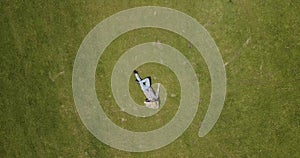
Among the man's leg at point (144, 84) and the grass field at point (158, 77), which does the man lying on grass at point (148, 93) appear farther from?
the grass field at point (158, 77)

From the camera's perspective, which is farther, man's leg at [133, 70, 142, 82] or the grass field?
man's leg at [133, 70, 142, 82]

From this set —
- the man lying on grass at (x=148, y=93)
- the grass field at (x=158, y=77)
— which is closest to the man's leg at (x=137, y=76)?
the man lying on grass at (x=148, y=93)

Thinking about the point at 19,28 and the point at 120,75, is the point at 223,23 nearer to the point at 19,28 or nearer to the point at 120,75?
the point at 120,75

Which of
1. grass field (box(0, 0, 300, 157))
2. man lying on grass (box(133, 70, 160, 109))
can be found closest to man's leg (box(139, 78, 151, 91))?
man lying on grass (box(133, 70, 160, 109))

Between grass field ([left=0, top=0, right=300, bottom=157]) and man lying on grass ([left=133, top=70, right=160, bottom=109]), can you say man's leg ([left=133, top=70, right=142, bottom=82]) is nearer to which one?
man lying on grass ([left=133, top=70, right=160, bottom=109])

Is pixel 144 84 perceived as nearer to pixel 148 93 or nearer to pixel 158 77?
pixel 148 93

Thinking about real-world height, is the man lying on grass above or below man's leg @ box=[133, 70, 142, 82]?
below

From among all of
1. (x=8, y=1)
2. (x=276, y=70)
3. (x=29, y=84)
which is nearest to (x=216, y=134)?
(x=276, y=70)
